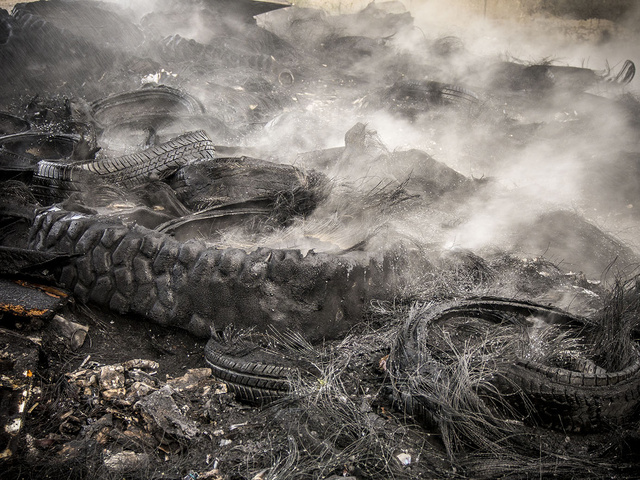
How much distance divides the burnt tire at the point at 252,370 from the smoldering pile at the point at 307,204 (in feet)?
0.04

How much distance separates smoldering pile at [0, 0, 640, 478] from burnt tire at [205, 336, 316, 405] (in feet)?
0.04

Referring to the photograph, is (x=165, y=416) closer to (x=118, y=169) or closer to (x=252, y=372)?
(x=252, y=372)

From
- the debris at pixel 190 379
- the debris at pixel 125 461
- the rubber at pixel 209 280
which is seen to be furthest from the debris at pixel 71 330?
the debris at pixel 125 461

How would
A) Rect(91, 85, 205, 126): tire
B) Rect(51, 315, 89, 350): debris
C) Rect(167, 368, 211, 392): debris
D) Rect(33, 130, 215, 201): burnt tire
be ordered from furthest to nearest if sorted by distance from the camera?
Rect(91, 85, 205, 126): tire
Rect(33, 130, 215, 201): burnt tire
Rect(51, 315, 89, 350): debris
Rect(167, 368, 211, 392): debris

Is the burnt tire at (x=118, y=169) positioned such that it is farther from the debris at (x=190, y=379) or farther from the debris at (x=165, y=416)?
the debris at (x=165, y=416)

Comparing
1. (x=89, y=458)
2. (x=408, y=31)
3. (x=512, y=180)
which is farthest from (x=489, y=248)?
(x=408, y=31)

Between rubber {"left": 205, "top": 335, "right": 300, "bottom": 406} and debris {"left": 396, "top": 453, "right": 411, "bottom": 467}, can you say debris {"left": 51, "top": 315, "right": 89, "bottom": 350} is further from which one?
debris {"left": 396, "top": 453, "right": 411, "bottom": 467}

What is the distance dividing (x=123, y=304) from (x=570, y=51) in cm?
1204

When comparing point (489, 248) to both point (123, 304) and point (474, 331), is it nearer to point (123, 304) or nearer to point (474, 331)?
point (474, 331)

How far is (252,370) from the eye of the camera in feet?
8.64

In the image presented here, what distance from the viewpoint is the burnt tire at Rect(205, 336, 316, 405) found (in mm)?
2557

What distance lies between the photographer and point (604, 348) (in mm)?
2557

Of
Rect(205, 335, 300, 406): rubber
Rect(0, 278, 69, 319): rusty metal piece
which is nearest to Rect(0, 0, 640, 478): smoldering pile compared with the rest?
Rect(205, 335, 300, 406): rubber

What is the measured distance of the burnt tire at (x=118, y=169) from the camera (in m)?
4.14
